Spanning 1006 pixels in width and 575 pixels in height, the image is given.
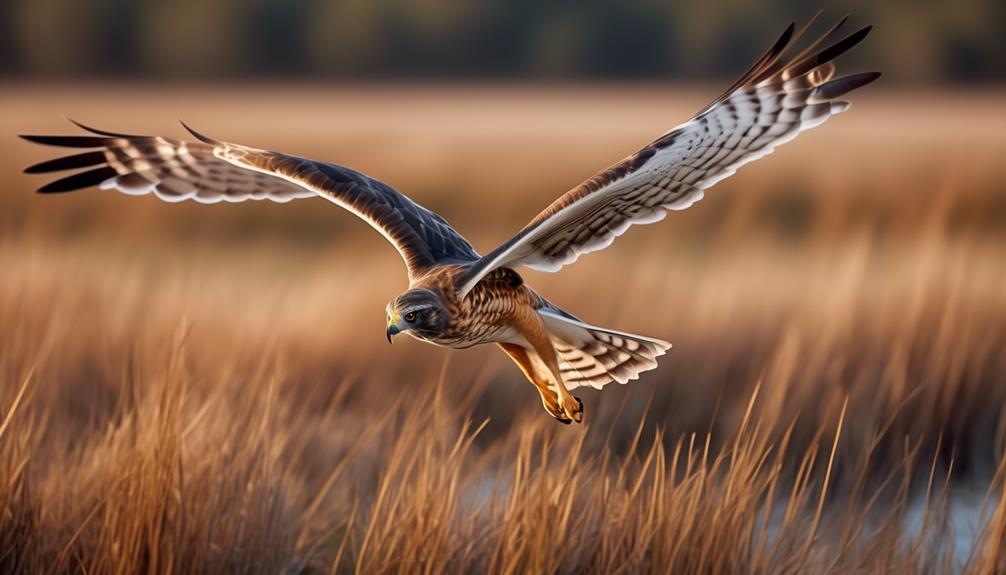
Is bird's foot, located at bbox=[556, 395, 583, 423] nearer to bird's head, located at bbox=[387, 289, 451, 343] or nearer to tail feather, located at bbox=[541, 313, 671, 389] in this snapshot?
tail feather, located at bbox=[541, 313, 671, 389]

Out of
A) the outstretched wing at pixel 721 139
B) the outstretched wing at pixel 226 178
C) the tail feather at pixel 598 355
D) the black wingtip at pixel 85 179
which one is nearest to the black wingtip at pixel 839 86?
the outstretched wing at pixel 721 139

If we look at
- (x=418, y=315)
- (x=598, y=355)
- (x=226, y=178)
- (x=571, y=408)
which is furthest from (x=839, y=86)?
(x=226, y=178)

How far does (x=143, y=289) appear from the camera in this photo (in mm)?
6863

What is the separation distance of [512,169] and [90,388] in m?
7.33

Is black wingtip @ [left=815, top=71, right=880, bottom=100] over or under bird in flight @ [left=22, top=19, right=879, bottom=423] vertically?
over

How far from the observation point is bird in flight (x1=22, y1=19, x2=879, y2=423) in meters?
3.42

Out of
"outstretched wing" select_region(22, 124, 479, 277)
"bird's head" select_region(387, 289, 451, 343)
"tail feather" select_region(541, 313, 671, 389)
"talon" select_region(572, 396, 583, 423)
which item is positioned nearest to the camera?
"bird's head" select_region(387, 289, 451, 343)

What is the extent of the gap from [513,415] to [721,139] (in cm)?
273

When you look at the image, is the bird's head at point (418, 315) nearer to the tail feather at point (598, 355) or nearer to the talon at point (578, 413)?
the talon at point (578, 413)

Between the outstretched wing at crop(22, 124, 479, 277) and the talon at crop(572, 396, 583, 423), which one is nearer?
the talon at crop(572, 396, 583, 423)

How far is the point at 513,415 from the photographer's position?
6.37 meters

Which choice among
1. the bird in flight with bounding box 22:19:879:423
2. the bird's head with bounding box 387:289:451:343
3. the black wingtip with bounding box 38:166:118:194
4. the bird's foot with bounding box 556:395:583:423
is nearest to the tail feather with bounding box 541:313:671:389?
the bird in flight with bounding box 22:19:879:423

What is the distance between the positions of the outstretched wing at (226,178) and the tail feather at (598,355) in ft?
1.32

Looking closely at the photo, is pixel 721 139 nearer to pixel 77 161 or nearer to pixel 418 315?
pixel 418 315
